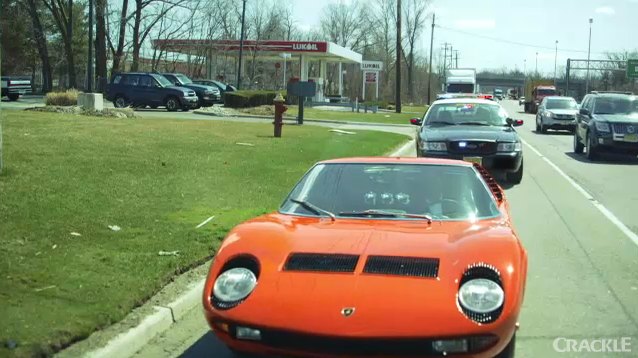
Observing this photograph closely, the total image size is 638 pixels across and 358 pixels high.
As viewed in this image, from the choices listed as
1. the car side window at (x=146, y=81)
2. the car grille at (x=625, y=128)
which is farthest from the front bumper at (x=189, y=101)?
the car grille at (x=625, y=128)

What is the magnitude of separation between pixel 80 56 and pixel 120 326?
69598 mm

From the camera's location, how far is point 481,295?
352cm

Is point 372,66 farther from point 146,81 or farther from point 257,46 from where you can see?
point 146,81

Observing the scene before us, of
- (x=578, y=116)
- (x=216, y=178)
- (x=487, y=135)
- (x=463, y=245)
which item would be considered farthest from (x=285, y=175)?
(x=578, y=116)

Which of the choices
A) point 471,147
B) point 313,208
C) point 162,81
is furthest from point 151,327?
point 162,81

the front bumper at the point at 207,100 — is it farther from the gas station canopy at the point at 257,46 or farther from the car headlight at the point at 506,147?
the car headlight at the point at 506,147

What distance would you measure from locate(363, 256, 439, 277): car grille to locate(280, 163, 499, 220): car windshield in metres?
0.88

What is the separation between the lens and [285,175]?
11844mm

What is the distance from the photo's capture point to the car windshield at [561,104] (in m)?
29.6

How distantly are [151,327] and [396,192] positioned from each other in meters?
2.09

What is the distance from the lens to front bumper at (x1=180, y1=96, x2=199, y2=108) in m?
30.9

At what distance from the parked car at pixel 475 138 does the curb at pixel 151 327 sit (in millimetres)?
6700

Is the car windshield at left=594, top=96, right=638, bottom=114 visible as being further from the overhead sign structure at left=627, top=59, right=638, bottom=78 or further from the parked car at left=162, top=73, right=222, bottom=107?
the overhead sign structure at left=627, top=59, right=638, bottom=78

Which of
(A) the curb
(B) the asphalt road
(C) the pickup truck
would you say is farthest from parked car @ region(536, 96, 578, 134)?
(C) the pickup truck
